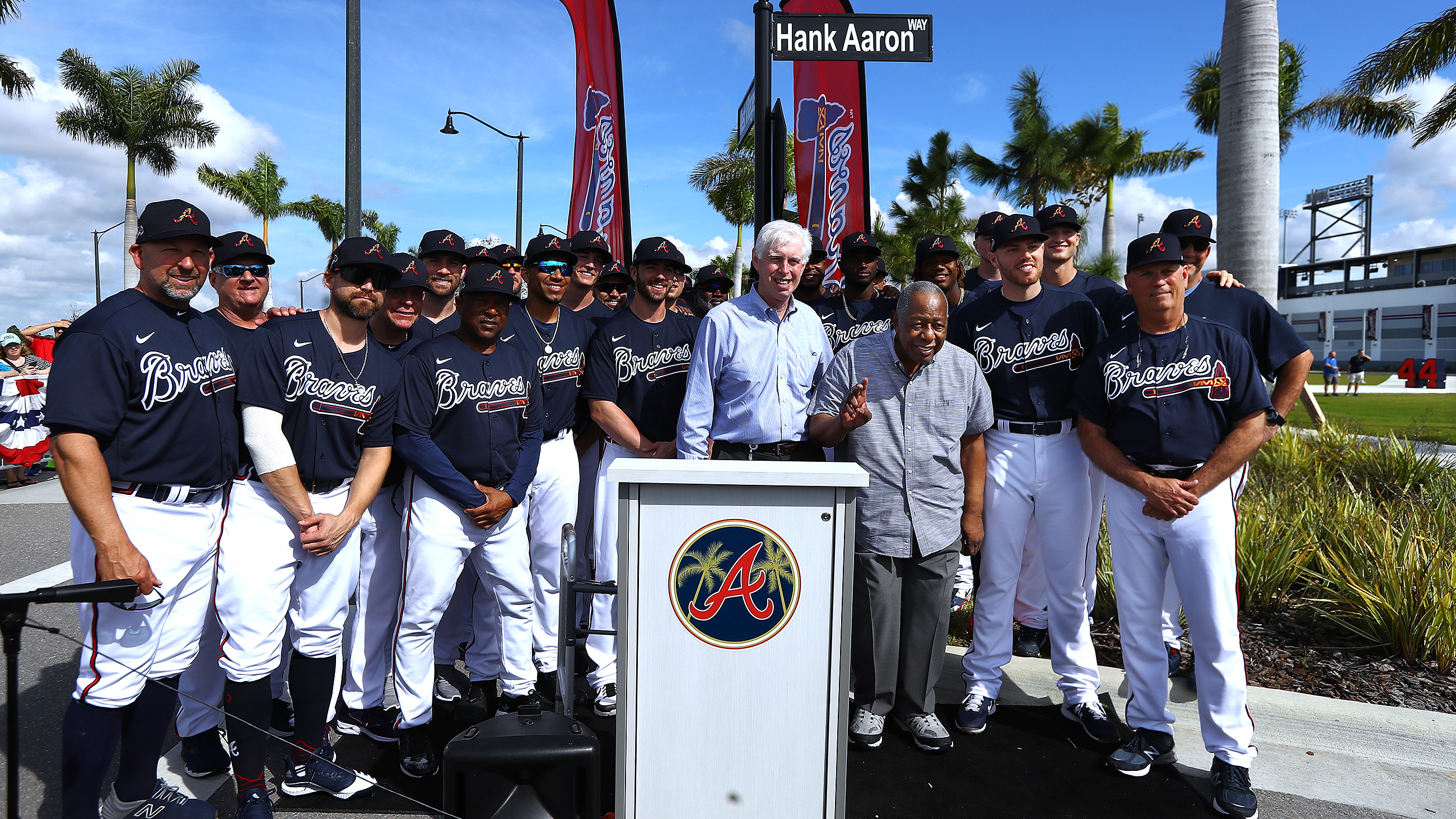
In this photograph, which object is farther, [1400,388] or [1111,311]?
[1400,388]

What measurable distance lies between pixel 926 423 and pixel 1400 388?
114 feet

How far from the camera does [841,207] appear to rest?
24.1ft

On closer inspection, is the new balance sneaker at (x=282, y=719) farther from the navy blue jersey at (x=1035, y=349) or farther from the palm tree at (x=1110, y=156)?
the palm tree at (x=1110, y=156)

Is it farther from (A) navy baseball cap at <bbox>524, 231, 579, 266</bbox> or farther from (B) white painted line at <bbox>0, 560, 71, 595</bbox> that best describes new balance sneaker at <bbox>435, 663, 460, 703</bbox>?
(B) white painted line at <bbox>0, 560, 71, 595</bbox>

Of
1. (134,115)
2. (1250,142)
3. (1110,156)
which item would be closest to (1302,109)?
(1110,156)

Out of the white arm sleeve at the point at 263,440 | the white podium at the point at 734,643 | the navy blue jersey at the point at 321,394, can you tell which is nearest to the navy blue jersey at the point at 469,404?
the navy blue jersey at the point at 321,394

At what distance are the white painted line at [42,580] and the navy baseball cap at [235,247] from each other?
3.73 m

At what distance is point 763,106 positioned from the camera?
529 cm

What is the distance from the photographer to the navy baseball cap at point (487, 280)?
364cm

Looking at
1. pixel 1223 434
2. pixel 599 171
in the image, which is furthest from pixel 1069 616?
pixel 599 171

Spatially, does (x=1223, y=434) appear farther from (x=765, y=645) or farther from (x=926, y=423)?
(x=765, y=645)

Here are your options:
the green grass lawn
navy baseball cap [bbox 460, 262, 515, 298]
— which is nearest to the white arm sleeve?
navy baseball cap [bbox 460, 262, 515, 298]

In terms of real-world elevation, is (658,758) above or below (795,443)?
below

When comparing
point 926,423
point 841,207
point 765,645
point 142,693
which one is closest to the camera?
point 765,645
